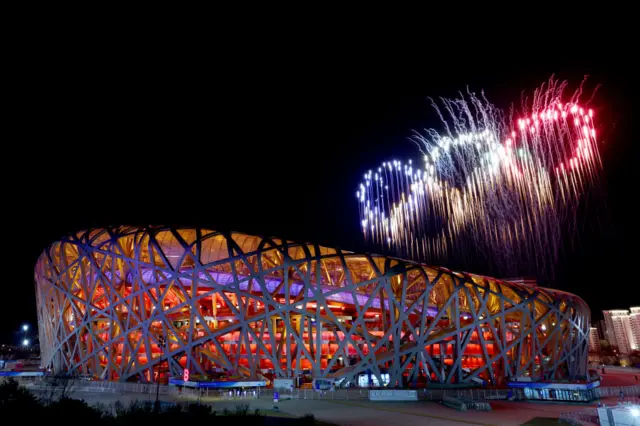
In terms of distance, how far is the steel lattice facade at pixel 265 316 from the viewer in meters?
41.3

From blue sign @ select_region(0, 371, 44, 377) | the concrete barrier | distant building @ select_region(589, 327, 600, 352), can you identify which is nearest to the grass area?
the concrete barrier

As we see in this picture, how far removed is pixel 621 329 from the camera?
15088 centimetres

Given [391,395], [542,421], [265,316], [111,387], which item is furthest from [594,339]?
[111,387]

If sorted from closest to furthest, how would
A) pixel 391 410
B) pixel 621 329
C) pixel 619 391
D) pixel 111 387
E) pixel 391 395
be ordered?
pixel 391 410
pixel 391 395
pixel 111 387
pixel 619 391
pixel 621 329

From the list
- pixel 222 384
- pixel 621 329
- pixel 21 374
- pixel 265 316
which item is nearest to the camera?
pixel 222 384

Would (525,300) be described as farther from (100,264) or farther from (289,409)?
(100,264)

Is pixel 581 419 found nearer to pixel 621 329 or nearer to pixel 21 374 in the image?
pixel 21 374

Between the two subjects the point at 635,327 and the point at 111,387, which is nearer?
the point at 111,387

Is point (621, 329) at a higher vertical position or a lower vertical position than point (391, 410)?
higher

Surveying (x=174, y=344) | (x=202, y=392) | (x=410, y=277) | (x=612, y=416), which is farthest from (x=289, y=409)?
(x=410, y=277)

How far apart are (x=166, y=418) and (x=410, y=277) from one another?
4002cm

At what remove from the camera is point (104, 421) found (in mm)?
14305

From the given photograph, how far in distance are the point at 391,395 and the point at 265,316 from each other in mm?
14997

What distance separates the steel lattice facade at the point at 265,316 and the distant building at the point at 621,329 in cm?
11913
